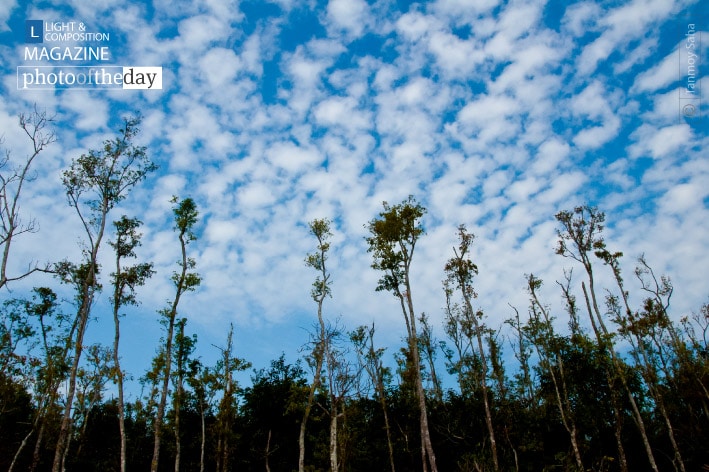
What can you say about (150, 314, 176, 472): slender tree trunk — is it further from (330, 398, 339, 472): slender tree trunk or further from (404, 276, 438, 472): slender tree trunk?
(404, 276, 438, 472): slender tree trunk

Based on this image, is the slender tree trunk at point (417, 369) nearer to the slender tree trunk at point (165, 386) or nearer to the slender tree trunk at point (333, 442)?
the slender tree trunk at point (333, 442)

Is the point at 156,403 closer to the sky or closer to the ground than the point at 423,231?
closer to the ground

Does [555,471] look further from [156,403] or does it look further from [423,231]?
[156,403]

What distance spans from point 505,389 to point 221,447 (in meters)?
18.4

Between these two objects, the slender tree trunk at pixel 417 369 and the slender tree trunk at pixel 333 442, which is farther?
the slender tree trunk at pixel 417 369

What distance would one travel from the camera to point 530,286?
1020 inches

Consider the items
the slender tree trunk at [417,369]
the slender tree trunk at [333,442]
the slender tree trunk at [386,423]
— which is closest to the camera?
the slender tree trunk at [333,442]

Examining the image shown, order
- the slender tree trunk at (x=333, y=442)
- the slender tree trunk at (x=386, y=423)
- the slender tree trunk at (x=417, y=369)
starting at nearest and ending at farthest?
1. the slender tree trunk at (x=333, y=442)
2. the slender tree trunk at (x=417, y=369)
3. the slender tree trunk at (x=386, y=423)

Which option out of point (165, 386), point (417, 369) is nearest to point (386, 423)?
point (417, 369)

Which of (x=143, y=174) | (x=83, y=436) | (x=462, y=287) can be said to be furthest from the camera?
(x=83, y=436)

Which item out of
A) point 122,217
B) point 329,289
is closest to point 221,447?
point 329,289

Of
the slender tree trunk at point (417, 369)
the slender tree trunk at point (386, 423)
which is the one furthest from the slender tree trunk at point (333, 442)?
the slender tree trunk at point (386, 423)

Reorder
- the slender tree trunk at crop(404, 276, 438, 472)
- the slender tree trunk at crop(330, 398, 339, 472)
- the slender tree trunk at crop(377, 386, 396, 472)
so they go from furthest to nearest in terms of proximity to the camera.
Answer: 1. the slender tree trunk at crop(377, 386, 396, 472)
2. the slender tree trunk at crop(404, 276, 438, 472)
3. the slender tree trunk at crop(330, 398, 339, 472)

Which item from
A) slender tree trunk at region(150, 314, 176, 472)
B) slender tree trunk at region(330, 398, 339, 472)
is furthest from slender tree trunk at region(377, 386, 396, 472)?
slender tree trunk at region(150, 314, 176, 472)
